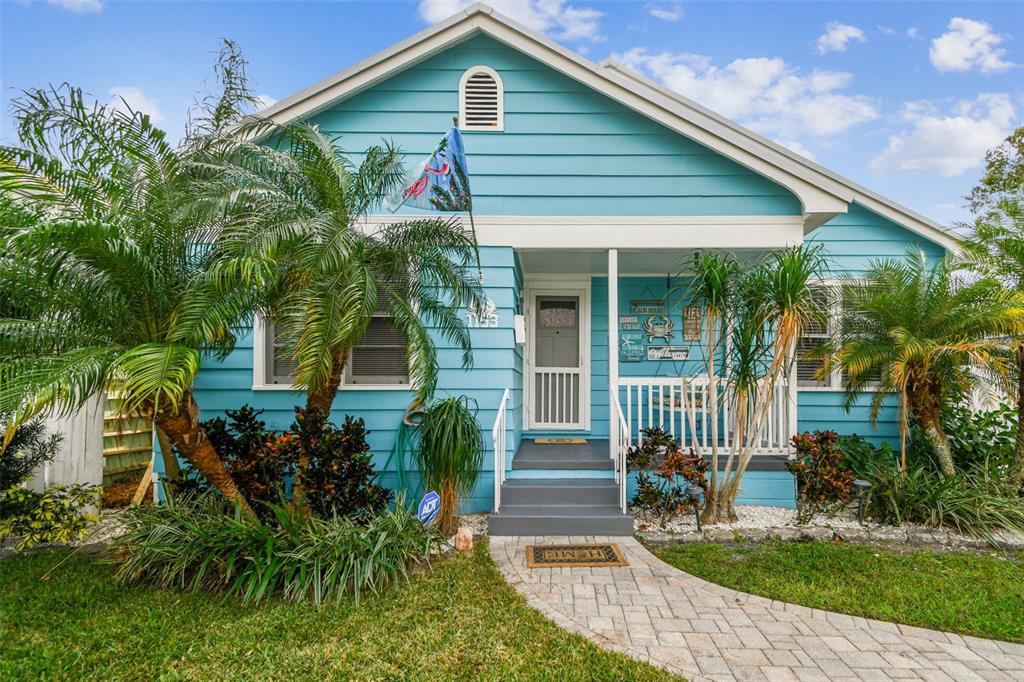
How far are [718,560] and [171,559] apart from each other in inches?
169

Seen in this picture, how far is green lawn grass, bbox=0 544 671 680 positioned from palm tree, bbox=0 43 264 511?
47.2 inches

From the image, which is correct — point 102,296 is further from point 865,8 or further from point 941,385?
point 865,8

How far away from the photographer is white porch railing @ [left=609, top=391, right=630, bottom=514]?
5255 millimetres

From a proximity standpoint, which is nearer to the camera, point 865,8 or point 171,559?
point 171,559

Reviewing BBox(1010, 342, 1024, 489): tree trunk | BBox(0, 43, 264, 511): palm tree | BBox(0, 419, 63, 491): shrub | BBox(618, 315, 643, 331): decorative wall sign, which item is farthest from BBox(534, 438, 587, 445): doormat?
BBox(0, 419, 63, 491): shrub

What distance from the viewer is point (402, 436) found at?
6090mm

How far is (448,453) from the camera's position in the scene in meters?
5.03

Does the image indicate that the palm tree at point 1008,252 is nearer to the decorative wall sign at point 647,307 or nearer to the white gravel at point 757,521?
the white gravel at point 757,521

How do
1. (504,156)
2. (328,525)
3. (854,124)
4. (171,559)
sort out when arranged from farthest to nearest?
(854,124) → (504,156) → (328,525) → (171,559)

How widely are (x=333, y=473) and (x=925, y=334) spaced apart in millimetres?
5992

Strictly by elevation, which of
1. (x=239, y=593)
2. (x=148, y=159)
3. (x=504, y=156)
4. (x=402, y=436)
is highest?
(x=504, y=156)

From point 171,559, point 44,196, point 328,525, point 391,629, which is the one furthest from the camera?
point 328,525

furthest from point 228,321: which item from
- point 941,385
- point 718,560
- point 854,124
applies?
point 854,124

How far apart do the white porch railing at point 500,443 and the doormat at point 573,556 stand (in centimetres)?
72
